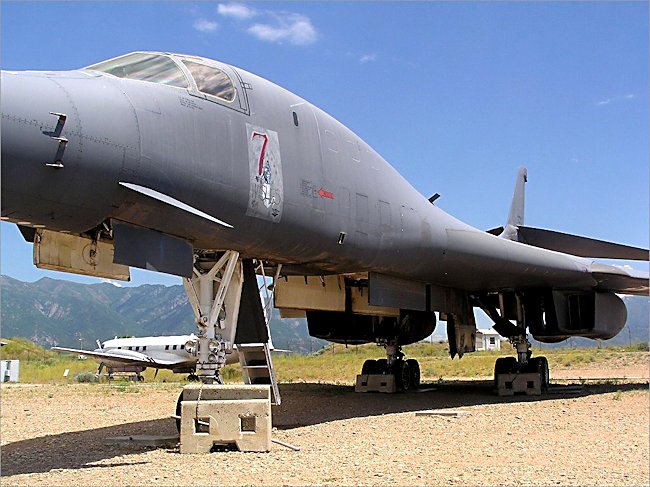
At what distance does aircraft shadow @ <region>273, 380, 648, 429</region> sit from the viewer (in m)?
11.5

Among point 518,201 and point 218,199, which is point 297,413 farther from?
point 518,201

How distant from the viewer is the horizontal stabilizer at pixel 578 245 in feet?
54.9

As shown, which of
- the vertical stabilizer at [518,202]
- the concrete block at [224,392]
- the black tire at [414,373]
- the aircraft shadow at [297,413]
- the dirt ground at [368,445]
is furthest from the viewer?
the vertical stabilizer at [518,202]

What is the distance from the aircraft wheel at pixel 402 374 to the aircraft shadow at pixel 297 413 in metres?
0.55

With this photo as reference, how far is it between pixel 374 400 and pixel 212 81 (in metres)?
7.97

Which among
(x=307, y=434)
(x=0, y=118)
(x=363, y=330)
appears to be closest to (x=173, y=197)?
(x=0, y=118)

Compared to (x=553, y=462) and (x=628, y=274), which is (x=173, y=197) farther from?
(x=628, y=274)

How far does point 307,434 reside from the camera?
29.9 ft

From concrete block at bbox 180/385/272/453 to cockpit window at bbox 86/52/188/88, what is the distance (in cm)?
342

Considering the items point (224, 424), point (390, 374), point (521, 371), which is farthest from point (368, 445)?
point (521, 371)

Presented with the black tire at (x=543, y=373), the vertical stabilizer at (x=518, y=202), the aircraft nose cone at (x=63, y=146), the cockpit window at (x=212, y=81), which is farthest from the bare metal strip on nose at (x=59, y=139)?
the vertical stabilizer at (x=518, y=202)

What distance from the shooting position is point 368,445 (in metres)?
8.20

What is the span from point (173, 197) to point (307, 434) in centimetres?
356

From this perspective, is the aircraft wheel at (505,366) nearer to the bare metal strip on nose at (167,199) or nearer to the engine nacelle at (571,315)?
the engine nacelle at (571,315)
